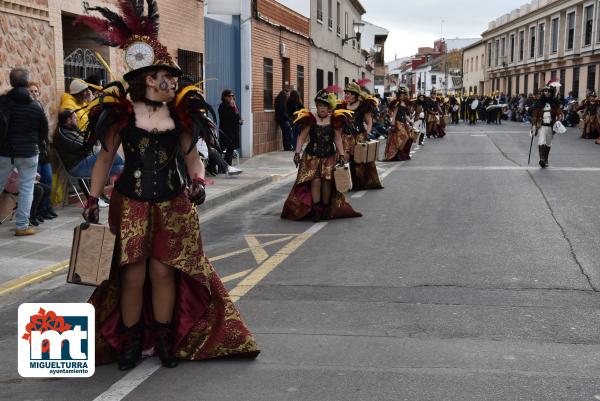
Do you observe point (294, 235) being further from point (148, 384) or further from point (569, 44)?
point (569, 44)

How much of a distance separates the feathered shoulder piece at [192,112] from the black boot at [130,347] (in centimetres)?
114

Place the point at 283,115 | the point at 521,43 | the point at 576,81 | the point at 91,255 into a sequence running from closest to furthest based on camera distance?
the point at 91,255, the point at 283,115, the point at 576,81, the point at 521,43

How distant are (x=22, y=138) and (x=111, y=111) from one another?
4.71m

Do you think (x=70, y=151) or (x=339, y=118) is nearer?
(x=339, y=118)

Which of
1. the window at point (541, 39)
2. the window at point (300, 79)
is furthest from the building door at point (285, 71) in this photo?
the window at point (541, 39)

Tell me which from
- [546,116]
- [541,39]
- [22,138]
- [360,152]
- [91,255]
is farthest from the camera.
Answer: [541,39]

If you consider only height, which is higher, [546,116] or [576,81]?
[576,81]

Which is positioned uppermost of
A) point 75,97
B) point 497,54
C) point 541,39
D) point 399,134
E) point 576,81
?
point 541,39

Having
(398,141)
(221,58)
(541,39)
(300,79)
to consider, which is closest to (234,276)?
(398,141)

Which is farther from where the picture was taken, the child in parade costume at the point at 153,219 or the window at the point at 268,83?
the window at the point at 268,83

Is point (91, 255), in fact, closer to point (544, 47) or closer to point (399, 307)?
point (399, 307)

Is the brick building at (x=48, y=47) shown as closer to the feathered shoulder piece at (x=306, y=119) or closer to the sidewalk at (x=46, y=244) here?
the sidewalk at (x=46, y=244)

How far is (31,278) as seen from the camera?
6836 mm

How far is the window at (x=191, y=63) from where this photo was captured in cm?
1648
